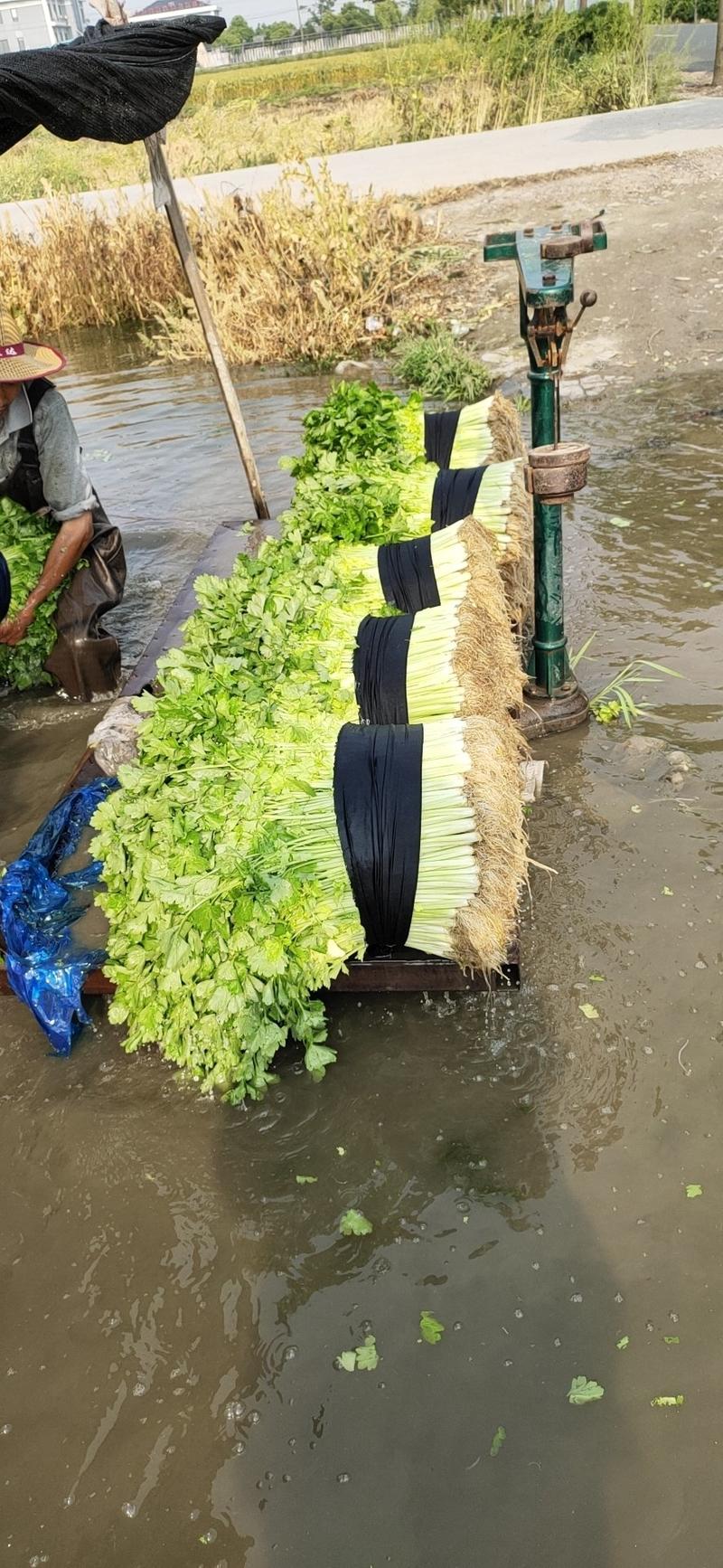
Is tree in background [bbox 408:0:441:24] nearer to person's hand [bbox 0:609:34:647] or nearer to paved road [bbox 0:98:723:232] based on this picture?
paved road [bbox 0:98:723:232]

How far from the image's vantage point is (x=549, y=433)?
172 inches

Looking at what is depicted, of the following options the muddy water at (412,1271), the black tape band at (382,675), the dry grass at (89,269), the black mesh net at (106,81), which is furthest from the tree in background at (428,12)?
the muddy water at (412,1271)

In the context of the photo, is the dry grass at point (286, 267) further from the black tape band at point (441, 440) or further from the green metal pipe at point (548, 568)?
the green metal pipe at point (548, 568)

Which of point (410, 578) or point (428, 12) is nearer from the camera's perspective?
point (410, 578)

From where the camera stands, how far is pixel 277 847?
2.96 meters

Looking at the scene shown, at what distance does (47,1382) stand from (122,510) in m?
7.41

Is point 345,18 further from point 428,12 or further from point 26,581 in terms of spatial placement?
point 26,581

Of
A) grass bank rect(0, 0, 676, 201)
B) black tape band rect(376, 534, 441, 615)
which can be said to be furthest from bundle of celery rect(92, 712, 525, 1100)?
grass bank rect(0, 0, 676, 201)

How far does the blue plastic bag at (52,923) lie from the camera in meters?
3.37

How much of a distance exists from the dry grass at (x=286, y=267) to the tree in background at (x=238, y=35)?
61311 mm

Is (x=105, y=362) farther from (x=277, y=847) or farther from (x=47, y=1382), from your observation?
(x=47, y=1382)

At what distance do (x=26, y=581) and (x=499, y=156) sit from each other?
611 inches

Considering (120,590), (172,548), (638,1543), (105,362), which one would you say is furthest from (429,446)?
(105,362)

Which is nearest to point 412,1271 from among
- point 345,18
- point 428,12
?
point 428,12
